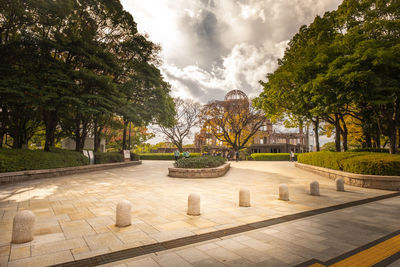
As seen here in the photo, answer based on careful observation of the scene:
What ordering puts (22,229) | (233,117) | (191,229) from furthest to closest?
(233,117)
(191,229)
(22,229)

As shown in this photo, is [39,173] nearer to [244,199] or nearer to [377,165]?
[244,199]

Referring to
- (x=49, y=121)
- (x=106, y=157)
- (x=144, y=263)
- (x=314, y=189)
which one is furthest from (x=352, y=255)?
(x=106, y=157)

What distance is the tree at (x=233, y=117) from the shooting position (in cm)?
3544

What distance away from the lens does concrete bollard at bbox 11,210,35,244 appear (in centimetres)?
372

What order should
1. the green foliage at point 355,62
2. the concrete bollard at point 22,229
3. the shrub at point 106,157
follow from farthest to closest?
the shrub at point 106,157, the green foliage at point 355,62, the concrete bollard at point 22,229

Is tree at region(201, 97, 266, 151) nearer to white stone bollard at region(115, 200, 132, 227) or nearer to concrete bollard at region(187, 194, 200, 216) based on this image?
concrete bollard at region(187, 194, 200, 216)

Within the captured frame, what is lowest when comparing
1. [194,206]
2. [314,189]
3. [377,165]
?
[314,189]

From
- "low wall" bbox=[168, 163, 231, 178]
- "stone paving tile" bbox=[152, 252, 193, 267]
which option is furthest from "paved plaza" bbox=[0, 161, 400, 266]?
"low wall" bbox=[168, 163, 231, 178]

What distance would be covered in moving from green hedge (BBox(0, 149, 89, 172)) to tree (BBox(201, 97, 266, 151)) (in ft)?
81.2

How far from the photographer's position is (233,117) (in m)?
36.0

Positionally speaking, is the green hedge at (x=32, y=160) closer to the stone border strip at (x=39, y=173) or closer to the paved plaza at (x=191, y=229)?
the stone border strip at (x=39, y=173)

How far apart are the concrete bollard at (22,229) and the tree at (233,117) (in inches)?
1288

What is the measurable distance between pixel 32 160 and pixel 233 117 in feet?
94.8

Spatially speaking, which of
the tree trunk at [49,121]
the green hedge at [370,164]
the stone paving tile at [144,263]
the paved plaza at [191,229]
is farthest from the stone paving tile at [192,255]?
the tree trunk at [49,121]
